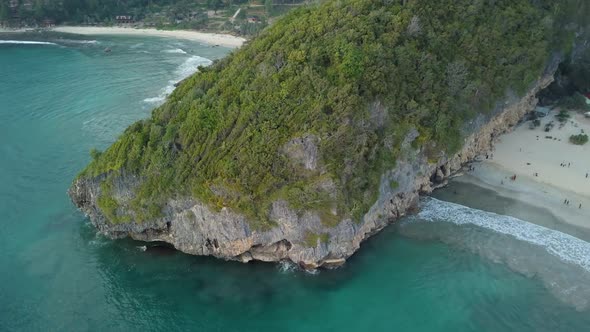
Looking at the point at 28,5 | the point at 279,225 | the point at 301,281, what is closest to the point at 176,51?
the point at 28,5

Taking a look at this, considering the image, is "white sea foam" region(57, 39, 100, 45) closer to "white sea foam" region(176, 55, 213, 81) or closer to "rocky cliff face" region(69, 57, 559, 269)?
"white sea foam" region(176, 55, 213, 81)

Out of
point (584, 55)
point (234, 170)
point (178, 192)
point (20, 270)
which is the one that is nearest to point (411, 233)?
point (234, 170)

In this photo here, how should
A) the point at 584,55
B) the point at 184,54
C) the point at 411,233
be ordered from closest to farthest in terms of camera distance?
1. the point at 411,233
2. the point at 584,55
3. the point at 184,54

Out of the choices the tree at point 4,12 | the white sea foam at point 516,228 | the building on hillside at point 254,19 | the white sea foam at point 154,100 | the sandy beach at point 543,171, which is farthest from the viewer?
the building on hillside at point 254,19

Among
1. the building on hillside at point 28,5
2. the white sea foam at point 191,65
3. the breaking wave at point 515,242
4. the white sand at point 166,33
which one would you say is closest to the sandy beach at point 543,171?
the breaking wave at point 515,242

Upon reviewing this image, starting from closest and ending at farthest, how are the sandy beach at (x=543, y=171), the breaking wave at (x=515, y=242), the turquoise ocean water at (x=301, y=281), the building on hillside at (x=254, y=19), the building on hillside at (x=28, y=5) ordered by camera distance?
the turquoise ocean water at (x=301, y=281)
the breaking wave at (x=515, y=242)
the sandy beach at (x=543, y=171)
the building on hillside at (x=254, y=19)
the building on hillside at (x=28, y=5)

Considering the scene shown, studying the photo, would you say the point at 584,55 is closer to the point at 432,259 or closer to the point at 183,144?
the point at 432,259

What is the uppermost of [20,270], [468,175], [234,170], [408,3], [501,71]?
[408,3]

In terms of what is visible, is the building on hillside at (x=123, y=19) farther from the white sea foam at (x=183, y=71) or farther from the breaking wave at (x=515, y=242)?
the breaking wave at (x=515, y=242)
